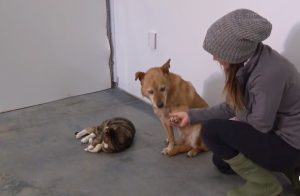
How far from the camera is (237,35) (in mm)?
1296

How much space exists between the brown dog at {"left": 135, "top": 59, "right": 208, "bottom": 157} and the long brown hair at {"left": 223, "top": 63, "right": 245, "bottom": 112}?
0.51 m

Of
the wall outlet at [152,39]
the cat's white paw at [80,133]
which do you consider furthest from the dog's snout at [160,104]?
the wall outlet at [152,39]

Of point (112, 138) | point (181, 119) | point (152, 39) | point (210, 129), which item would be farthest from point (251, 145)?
point (152, 39)

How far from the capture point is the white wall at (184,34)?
1729 millimetres

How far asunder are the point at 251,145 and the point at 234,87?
0.82 ft

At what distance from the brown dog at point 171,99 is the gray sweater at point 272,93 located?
1.81 ft

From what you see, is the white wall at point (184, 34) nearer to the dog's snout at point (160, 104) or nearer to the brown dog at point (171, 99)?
the brown dog at point (171, 99)

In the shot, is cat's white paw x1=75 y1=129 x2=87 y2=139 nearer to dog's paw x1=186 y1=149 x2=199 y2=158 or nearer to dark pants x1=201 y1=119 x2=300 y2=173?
dog's paw x1=186 y1=149 x2=199 y2=158

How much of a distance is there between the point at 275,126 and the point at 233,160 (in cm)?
23

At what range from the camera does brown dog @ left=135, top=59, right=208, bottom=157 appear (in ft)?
6.26

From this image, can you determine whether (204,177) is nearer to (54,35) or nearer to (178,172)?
(178,172)

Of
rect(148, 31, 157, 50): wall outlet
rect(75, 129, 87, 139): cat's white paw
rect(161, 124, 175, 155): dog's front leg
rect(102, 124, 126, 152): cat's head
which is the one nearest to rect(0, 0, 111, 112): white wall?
rect(148, 31, 157, 50): wall outlet

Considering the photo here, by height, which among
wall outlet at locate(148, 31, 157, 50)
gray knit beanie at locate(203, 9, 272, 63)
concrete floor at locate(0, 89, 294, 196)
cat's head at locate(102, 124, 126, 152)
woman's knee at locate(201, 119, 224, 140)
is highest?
gray knit beanie at locate(203, 9, 272, 63)

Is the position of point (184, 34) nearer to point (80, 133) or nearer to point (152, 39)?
point (152, 39)
